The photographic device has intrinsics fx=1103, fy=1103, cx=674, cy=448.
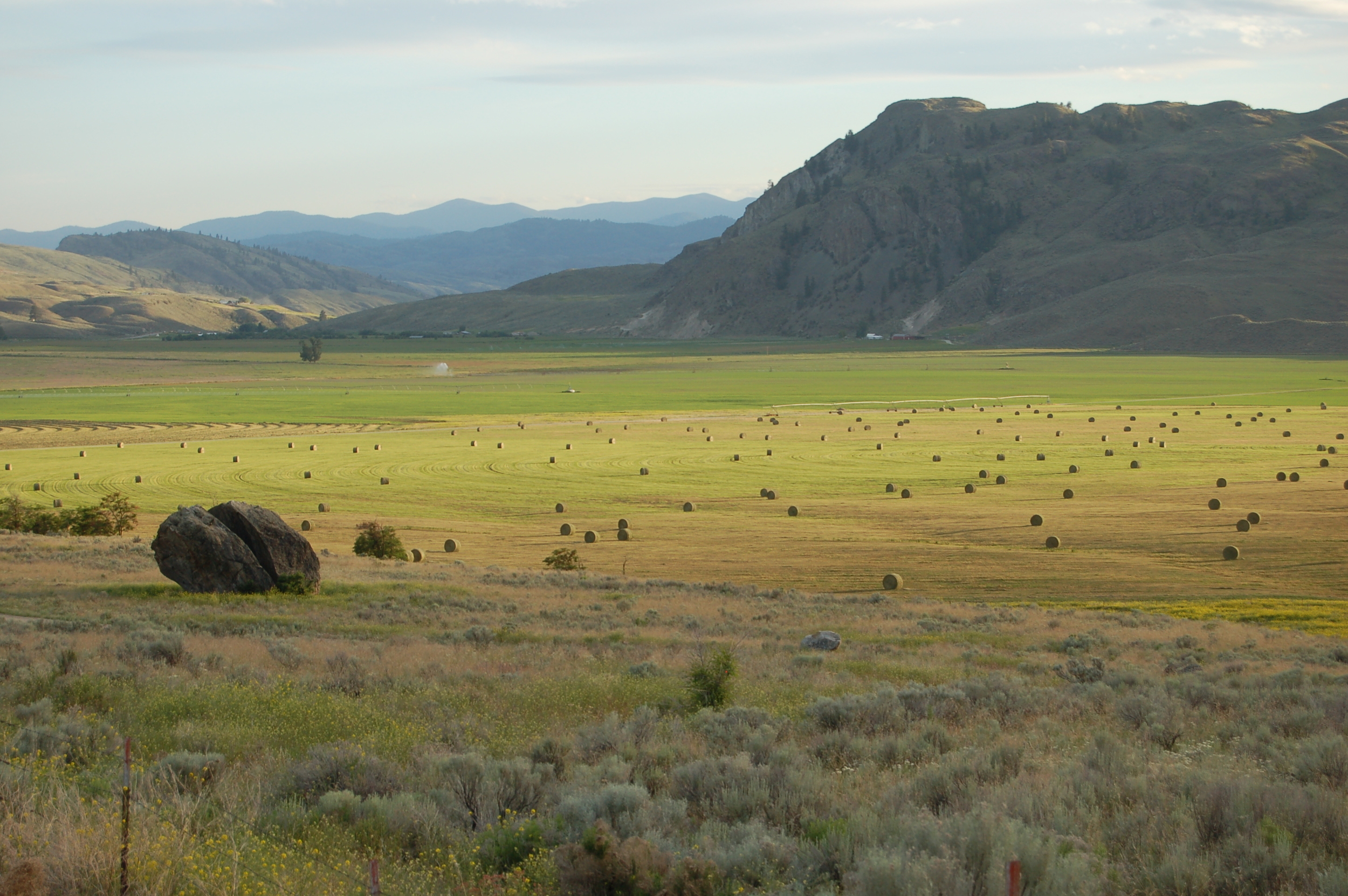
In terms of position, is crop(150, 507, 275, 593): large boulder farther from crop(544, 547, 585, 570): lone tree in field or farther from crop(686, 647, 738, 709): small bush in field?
crop(686, 647, 738, 709): small bush in field

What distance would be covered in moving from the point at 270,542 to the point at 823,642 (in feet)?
38.8

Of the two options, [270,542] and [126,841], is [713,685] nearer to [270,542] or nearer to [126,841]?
[126,841]

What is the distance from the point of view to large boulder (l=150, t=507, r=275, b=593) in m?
21.9

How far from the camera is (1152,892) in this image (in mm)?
6266

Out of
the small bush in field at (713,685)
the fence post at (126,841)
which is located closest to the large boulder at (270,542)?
the small bush in field at (713,685)

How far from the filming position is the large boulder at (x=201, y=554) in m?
21.9

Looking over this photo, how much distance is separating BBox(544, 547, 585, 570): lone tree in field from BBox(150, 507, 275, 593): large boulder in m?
9.90

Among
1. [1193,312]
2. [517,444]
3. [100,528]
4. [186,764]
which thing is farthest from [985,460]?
[1193,312]

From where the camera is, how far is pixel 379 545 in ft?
109

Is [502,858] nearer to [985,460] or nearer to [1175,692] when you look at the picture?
[1175,692]

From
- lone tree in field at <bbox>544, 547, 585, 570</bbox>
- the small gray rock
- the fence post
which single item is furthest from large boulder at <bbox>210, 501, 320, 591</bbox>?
the fence post

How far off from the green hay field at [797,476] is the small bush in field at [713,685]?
14797 millimetres

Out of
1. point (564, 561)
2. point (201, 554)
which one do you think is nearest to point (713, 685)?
point (201, 554)

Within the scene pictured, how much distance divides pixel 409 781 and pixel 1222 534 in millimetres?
30553
